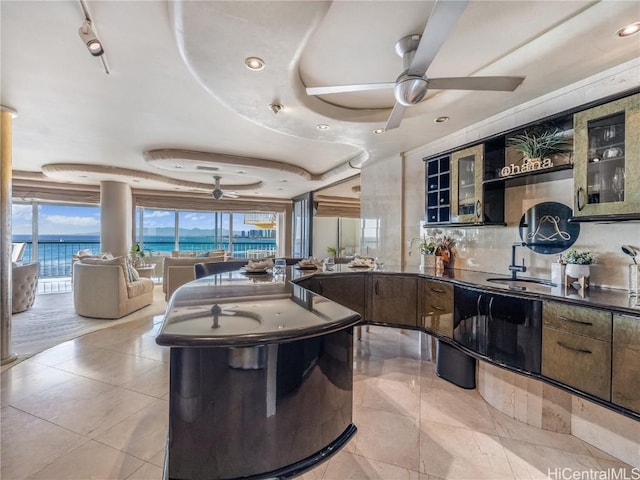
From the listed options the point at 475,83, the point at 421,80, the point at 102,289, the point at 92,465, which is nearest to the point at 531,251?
the point at 475,83

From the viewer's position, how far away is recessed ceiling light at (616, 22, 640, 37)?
5.25 feet

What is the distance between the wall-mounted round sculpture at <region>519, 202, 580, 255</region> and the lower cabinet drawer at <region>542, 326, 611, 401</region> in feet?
2.90

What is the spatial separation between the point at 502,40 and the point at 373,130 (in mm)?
1441

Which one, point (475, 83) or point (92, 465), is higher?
point (475, 83)

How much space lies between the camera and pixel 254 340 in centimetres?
86

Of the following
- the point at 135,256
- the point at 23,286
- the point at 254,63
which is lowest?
the point at 23,286

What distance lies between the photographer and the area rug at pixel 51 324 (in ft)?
11.3

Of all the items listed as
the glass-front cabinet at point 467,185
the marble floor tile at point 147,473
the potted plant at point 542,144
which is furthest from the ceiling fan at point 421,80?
the marble floor tile at point 147,473

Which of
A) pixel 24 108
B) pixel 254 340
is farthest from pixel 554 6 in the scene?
pixel 24 108

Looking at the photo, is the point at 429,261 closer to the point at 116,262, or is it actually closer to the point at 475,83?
the point at 475,83

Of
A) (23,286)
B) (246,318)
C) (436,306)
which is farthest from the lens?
(23,286)

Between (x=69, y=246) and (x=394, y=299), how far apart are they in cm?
1006

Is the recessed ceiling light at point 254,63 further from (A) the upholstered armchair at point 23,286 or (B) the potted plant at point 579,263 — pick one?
(A) the upholstered armchair at point 23,286

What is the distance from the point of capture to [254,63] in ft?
6.36
